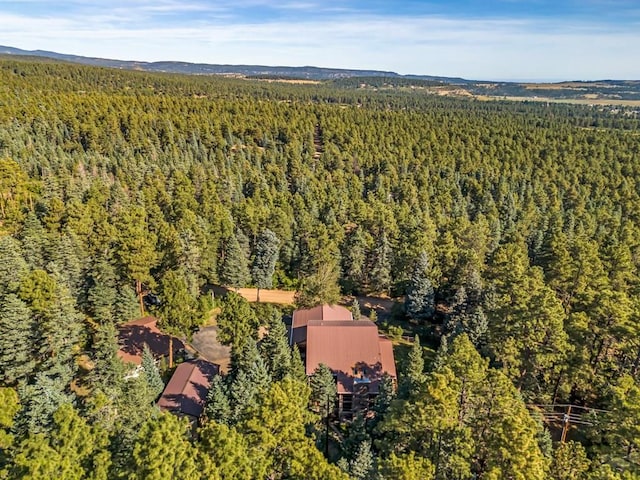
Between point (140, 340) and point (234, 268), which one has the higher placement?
point (234, 268)

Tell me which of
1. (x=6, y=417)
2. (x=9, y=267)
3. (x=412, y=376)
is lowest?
(x=412, y=376)

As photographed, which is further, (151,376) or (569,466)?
(151,376)

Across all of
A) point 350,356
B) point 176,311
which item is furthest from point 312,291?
point 176,311

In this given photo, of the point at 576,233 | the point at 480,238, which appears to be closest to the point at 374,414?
the point at 480,238

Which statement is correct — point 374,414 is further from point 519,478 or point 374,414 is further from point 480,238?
point 480,238

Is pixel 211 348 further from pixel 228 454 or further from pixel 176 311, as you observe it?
pixel 228 454

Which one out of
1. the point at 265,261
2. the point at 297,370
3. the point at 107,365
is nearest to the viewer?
the point at 107,365

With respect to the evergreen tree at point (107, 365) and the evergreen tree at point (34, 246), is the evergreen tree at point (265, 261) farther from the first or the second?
the evergreen tree at point (107, 365)
